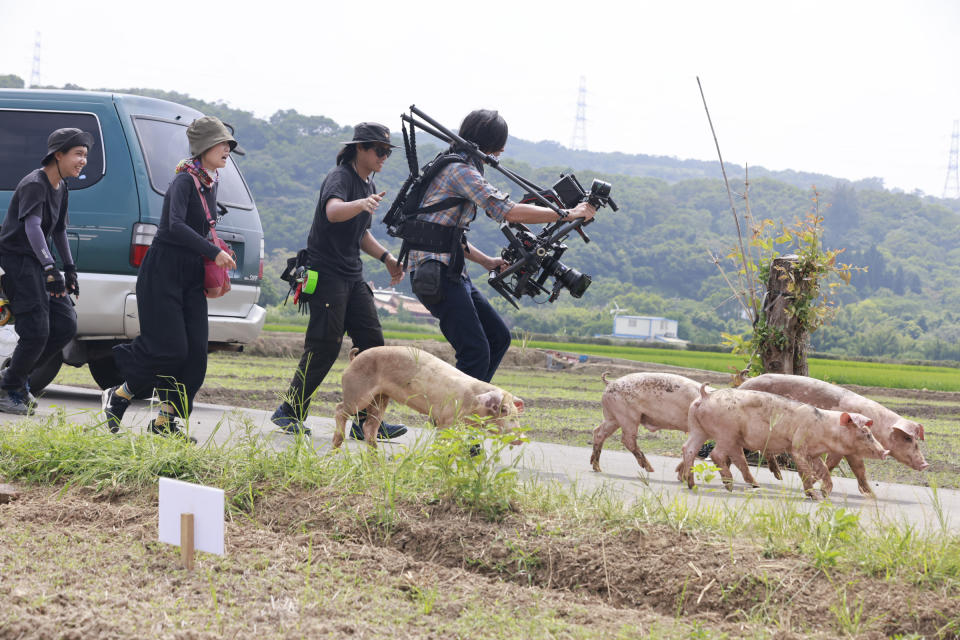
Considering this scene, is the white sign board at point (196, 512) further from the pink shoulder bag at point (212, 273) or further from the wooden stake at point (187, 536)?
the pink shoulder bag at point (212, 273)

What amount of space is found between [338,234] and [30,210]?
2.21 meters

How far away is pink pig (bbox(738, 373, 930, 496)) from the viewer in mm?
6488

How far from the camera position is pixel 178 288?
6645 mm

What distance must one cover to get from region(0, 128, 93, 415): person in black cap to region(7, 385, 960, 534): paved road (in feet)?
1.98

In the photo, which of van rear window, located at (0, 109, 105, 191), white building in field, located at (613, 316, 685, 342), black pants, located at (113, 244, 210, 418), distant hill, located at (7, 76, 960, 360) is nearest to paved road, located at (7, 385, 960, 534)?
black pants, located at (113, 244, 210, 418)

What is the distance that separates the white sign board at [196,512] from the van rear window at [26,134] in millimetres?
6611

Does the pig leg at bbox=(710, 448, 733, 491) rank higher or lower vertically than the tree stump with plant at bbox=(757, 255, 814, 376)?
lower

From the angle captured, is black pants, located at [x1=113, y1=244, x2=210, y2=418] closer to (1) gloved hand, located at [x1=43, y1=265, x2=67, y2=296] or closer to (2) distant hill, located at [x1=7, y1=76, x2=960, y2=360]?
(1) gloved hand, located at [x1=43, y1=265, x2=67, y2=296]

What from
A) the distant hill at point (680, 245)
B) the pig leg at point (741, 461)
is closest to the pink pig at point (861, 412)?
the pig leg at point (741, 461)

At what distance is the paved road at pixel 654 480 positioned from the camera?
550cm

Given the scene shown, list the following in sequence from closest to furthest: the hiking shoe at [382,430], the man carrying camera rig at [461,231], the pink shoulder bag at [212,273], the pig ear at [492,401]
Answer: the pig ear at [492,401] → the pink shoulder bag at [212,273] → the man carrying camera rig at [461,231] → the hiking shoe at [382,430]

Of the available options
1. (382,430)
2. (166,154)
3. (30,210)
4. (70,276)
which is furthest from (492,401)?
(166,154)

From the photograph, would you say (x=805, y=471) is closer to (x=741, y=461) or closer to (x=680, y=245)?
(x=741, y=461)

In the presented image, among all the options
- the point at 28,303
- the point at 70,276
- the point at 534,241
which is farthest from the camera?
the point at 70,276
